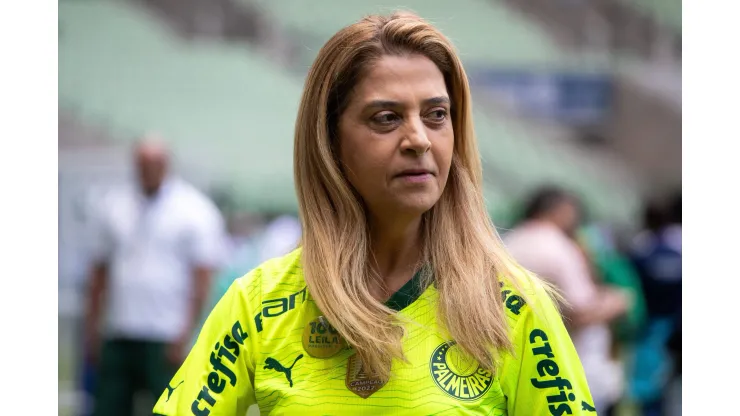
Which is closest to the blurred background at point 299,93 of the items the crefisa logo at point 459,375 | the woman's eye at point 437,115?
the woman's eye at point 437,115

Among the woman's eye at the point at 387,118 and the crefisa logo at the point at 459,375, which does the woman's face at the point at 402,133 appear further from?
the crefisa logo at the point at 459,375

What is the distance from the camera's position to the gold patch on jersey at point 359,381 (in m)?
2.77

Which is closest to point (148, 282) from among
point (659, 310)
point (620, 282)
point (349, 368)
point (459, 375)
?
point (620, 282)

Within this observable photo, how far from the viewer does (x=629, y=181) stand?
44.3 ft

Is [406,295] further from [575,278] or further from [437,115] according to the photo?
[575,278]

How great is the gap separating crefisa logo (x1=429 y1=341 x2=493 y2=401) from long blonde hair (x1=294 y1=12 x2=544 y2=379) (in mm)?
26

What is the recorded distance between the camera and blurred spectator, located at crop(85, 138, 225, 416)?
293 inches

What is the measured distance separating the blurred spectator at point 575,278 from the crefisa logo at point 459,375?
447 cm

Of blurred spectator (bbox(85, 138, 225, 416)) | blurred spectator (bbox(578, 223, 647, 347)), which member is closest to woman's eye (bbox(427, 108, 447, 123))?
blurred spectator (bbox(85, 138, 225, 416))

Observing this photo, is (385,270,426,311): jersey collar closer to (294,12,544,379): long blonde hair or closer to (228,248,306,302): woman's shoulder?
(294,12,544,379): long blonde hair

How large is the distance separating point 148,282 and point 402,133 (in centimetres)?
497

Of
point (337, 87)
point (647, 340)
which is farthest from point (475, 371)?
point (647, 340)

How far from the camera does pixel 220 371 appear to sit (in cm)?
288

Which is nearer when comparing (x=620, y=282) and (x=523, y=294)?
(x=523, y=294)
